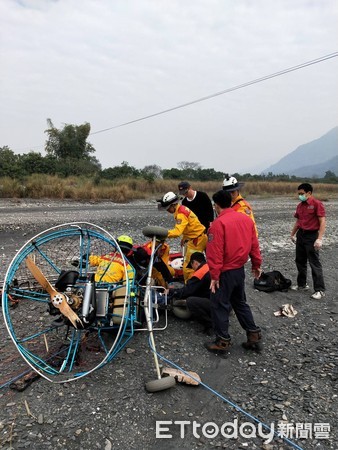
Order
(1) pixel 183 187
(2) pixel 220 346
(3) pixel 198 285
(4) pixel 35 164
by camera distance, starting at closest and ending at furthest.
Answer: (2) pixel 220 346 → (3) pixel 198 285 → (1) pixel 183 187 → (4) pixel 35 164

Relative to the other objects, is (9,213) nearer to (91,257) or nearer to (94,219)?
(94,219)

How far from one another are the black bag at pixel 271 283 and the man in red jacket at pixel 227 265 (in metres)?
2.01

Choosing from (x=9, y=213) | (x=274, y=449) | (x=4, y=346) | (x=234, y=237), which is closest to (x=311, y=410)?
(x=274, y=449)

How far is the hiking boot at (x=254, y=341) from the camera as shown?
4.02 m

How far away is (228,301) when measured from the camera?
12.8 feet

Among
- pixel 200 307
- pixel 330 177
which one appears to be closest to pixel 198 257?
pixel 200 307

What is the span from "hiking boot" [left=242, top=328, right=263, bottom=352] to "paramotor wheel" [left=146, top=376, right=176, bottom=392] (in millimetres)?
1200

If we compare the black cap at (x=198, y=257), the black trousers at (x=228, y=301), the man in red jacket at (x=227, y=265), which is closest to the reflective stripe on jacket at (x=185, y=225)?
the black cap at (x=198, y=257)

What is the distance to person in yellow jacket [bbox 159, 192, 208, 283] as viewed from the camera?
4.74 metres

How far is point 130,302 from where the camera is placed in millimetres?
3551

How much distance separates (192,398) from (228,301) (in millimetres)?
1085

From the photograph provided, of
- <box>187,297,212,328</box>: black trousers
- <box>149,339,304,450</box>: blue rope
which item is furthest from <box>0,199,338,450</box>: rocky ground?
<box>187,297,212,328</box>: black trousers

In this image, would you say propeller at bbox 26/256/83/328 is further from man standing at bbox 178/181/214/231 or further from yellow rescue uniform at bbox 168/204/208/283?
man standing at bbox 178/181/214/231

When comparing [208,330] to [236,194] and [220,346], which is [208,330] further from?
[236,194]
